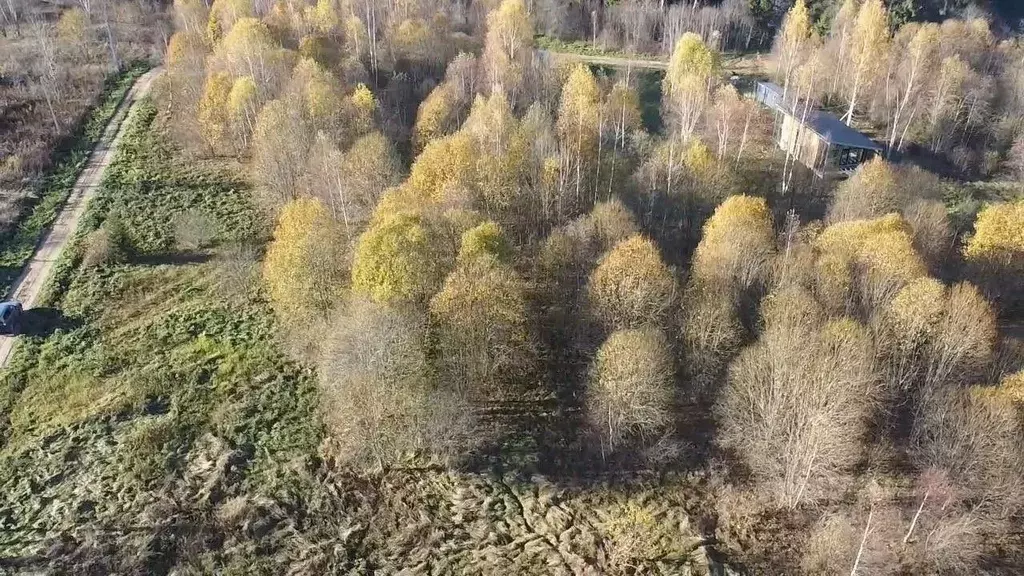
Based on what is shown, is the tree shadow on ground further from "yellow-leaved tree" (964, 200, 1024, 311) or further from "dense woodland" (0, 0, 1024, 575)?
"yellow-leaved tree" (964, 200, 1024, 311)

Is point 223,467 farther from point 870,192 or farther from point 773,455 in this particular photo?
point 870,192

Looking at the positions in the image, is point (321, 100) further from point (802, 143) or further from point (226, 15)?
point (802, 143)

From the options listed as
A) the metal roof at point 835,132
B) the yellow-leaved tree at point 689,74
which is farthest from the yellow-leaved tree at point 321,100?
the metal roof at point 835,132

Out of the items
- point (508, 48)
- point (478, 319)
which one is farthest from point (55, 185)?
point (478, 319)

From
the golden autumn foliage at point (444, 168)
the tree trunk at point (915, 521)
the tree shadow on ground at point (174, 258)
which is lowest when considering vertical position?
the tree trunk at point (915, 521)

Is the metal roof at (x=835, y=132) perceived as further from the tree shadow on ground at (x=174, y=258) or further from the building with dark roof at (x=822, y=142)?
the tree shadow on ground at (x=174, y=258)

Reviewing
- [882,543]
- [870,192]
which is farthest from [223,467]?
[870,192]

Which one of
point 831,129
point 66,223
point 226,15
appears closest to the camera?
point 66,223
